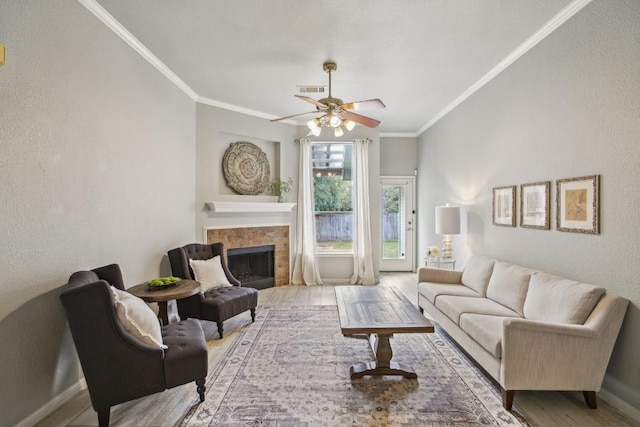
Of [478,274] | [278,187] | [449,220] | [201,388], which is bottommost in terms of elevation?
[201,388]

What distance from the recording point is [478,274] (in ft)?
12.1

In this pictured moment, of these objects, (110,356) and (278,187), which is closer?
(110,356)

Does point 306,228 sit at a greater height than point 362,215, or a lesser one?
lesser

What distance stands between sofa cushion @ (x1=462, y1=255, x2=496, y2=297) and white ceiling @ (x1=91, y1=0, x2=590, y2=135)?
2227mm

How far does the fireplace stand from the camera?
17.6ft

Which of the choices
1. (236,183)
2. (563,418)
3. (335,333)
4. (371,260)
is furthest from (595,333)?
(236,183)

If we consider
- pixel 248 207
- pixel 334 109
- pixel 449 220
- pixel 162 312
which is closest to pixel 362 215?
pixel 449 220

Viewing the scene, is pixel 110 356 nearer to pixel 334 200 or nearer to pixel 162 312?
pixel 162 312

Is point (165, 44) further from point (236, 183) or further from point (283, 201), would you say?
point (283, 201)

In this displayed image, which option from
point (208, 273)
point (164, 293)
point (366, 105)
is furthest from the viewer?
point (208, 273)

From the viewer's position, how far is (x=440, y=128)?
5.59 meters

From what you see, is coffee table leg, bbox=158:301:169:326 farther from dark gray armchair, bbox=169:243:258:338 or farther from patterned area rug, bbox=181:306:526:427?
patterned area rug, bbox=181:306:526:427

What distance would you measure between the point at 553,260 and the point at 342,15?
287cm

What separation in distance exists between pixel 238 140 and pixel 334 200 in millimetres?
2110
